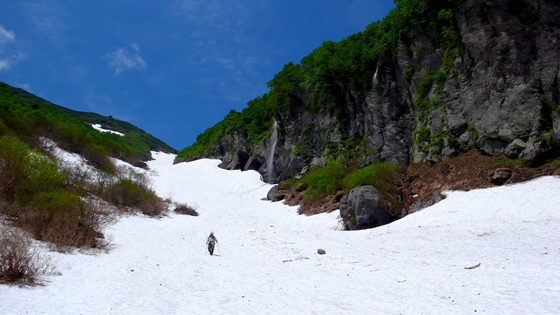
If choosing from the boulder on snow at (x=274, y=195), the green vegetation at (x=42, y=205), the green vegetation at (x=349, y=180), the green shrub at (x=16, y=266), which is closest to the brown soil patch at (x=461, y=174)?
the green vegetation at (x=349, y=180)

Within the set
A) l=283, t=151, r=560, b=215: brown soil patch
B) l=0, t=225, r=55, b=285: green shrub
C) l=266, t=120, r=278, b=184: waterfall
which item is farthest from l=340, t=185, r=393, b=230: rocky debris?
l=266, t=120, r=278, b=184: waterfall

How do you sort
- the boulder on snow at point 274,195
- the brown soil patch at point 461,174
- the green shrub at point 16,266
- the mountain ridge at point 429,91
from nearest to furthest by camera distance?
the green shrub at point 16,266 → the brown soil patch at point 461,174 → the mountain ridge at point 429,91 → the boulder on snow at point 274,195

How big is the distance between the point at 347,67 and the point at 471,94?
1391 centimetres

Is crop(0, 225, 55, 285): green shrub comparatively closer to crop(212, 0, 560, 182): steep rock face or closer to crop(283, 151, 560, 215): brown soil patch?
crop(283, 151, 560, 215): brown soil patch

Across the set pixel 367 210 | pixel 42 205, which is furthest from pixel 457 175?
pixel 42 205

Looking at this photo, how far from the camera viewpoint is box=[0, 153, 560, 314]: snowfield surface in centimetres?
748

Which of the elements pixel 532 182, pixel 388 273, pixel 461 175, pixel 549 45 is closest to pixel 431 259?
pixel 388 273

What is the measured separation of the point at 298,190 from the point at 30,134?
25704 mm

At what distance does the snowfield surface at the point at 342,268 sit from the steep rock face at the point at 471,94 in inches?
177

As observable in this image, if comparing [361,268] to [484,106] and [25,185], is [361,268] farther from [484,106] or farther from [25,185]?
[484,106]

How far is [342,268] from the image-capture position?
11.7 m

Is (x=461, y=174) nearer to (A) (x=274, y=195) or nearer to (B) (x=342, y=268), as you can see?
(B) (x=342, y=268)

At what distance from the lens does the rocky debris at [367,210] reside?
66.3 feet

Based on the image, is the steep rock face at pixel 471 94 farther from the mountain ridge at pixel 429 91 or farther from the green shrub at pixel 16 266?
the green shrub at pixel 16 266
